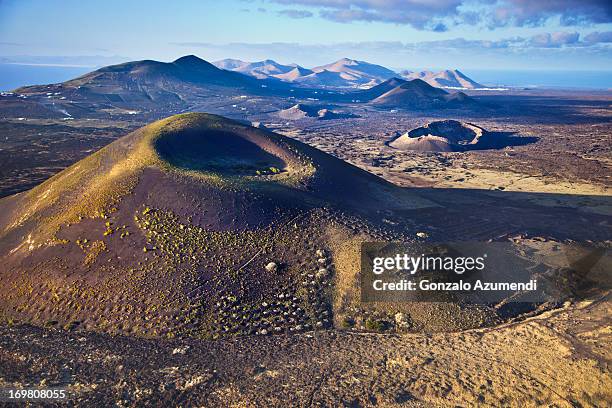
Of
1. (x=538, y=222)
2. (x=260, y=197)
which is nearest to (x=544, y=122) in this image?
(x=538, y=222)

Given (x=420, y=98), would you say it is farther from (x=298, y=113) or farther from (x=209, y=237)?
(x=209, y=237)

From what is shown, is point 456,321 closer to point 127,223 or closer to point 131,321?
point 131,321

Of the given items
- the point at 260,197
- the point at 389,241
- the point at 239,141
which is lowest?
the point at 389,241

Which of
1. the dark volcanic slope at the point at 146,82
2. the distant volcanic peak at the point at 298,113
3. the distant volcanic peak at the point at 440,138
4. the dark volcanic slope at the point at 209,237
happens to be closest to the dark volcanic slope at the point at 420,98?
the distant volcanic peak at the point at 298,113

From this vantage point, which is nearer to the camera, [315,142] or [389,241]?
[389,241]

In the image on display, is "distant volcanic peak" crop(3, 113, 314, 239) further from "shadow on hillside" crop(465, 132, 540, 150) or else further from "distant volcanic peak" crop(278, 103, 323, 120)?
"distant volcanic peak" crop(278, 103, 323, 120)

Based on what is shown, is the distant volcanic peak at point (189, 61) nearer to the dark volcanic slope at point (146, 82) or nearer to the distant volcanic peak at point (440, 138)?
the dark volcanic slope at point (146, 82)

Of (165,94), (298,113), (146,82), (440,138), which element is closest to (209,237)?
(440,138)

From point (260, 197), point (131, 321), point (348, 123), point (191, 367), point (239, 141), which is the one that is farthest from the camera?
point (348, 123)

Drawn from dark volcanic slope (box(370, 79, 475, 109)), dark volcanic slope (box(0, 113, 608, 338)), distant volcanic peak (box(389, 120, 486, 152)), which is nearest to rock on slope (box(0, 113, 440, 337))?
dark volcanic slope (box(0, 113, 608, 338))
